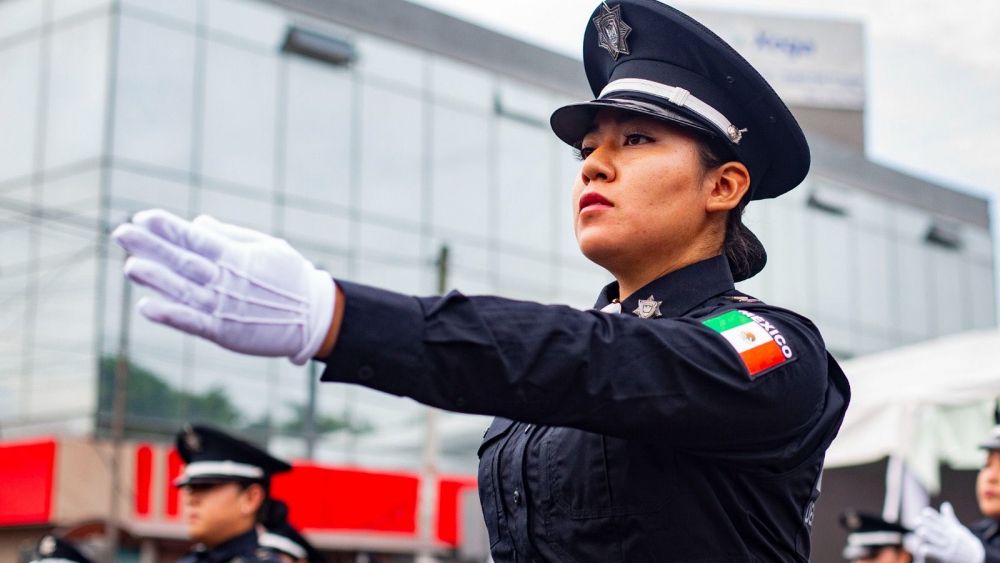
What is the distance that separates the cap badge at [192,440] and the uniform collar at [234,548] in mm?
731

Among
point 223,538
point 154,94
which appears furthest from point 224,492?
point 154,94

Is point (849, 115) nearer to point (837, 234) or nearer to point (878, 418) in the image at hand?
point (837, 234)

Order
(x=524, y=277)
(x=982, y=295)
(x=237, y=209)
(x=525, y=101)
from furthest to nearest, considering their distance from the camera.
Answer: (x=982, y=295) → (x=525, y=101) → (x=524, y=277) → (x=237, y=209)

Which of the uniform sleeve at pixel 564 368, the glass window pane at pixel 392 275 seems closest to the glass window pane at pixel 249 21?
the glass window pane at pixel 392 275

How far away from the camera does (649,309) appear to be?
2.39 m

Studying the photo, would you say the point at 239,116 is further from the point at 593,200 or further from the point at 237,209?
the point at 593,200

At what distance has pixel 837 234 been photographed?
1187 inches

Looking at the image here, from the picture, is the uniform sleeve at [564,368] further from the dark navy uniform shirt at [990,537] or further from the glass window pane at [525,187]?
the glass window pane at [525,187]

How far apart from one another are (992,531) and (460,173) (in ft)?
59.6

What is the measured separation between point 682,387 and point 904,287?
3126 cm

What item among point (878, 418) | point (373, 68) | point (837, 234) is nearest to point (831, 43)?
point (837, 234)

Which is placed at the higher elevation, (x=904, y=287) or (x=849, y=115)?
(x=849, y=115)

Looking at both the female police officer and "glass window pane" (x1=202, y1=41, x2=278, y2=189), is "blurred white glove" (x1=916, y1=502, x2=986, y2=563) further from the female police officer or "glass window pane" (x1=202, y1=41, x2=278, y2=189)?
"glass window pane" (x1=202, y1=41, x2=278, y2=189)

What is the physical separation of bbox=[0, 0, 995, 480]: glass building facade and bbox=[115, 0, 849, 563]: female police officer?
17.5 metres
